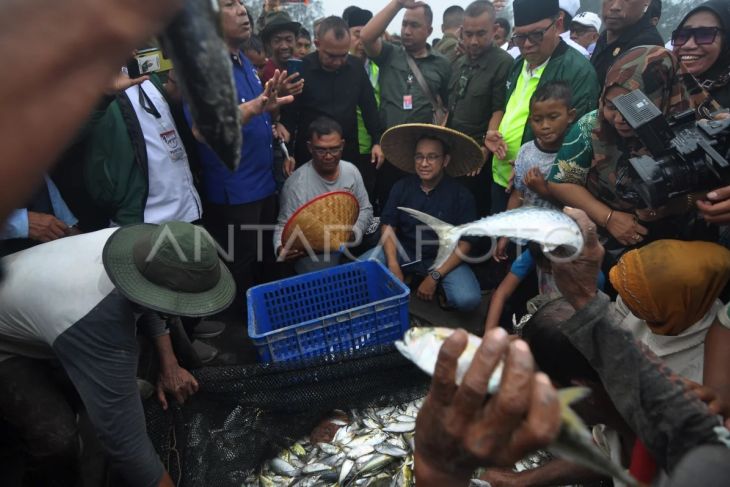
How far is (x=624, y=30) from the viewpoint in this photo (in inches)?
174

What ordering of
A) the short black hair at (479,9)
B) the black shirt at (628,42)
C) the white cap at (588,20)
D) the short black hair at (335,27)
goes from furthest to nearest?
1. the white cap at (588,20)
2. the short black hair at (479,9)
3. the short black hair at (335,27)
4. the black shirt at (628,42)

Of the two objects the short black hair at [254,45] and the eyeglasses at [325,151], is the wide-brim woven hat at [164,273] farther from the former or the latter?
the short black hair at [254,45]

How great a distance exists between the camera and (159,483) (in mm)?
2246

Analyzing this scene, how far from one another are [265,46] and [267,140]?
2.19 meters

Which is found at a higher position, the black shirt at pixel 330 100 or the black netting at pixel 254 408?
the black shirt at pixel 330 100

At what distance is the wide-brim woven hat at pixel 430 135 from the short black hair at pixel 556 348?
222 centimetres

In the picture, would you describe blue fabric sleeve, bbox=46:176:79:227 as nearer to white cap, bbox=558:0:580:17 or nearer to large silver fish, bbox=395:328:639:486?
large silver fish, bbox=395:328:639:486

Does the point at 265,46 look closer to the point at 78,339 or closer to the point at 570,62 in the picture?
the point at 570,62

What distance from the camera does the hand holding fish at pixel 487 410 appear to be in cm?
96

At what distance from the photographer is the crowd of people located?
3.32ft

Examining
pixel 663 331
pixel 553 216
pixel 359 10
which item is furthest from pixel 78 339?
pixel 359 10

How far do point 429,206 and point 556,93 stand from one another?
55.8 inches

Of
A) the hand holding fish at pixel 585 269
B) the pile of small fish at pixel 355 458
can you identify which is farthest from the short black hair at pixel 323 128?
the hand holding fish at pixel 585 269

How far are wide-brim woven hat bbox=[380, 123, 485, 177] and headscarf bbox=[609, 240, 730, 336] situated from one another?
7.53 feet
